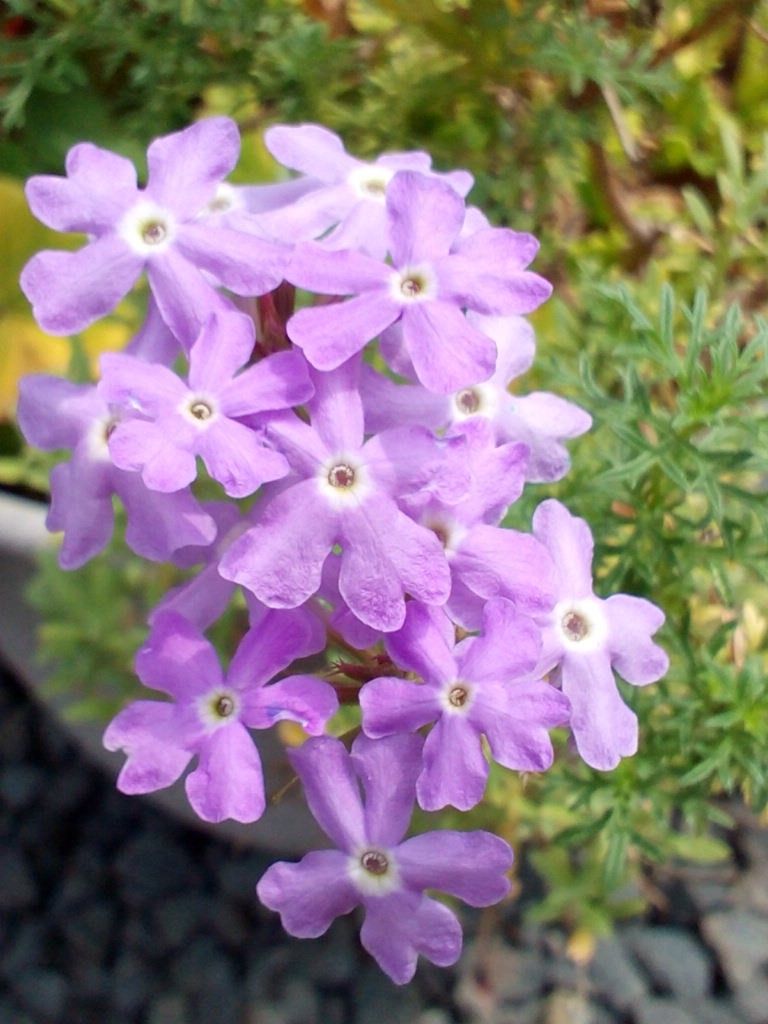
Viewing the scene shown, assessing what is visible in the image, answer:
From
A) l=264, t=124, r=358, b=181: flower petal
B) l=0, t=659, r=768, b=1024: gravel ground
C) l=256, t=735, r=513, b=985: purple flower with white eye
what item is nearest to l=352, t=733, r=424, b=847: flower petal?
l=256, t=735, r=513, b=985: purple flower with white eye

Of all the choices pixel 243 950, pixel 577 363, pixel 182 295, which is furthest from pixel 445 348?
pixel 243 950

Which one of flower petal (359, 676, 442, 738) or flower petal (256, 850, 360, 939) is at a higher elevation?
flower petal (359, 676, 442, 738)

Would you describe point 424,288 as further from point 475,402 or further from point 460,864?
point 460,864

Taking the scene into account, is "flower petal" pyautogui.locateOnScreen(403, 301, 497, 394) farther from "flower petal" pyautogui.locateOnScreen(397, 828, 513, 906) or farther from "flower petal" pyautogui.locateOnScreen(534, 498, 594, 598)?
"flower petal" pyautogui.locateOnScreen(397, 828, 513, 906)

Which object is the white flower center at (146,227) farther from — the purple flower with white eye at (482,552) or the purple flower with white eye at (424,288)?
the purple flower with white eye at (482,552)

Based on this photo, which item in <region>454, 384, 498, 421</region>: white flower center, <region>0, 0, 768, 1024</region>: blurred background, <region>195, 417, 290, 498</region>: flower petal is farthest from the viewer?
<region>0, 0, 768, 1024</region>: blurred background

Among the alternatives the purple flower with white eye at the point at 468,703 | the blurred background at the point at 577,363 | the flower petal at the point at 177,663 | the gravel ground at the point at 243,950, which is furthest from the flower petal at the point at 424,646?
the gravel ground at the point at 243,950
